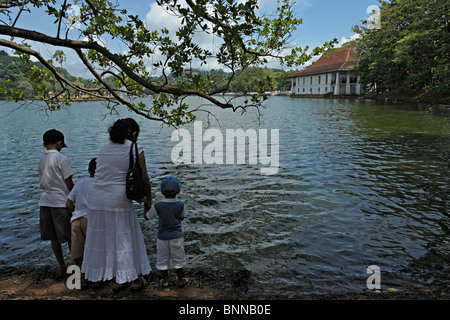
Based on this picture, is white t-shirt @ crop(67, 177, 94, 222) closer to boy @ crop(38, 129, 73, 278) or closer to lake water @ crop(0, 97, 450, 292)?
boy @ crop(38, 129, 73, 278)

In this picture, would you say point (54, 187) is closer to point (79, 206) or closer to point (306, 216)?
point (79, 206)

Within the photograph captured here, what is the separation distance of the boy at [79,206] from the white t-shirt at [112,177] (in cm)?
53

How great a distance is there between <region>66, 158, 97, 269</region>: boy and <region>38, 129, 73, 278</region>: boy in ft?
0.54

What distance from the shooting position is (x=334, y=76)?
81.9 meters

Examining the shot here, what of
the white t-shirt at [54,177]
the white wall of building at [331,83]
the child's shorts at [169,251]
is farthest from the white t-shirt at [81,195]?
the white wall of building at [331,83]

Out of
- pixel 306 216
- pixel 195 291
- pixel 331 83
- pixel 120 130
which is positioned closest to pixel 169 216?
pixel 195 291

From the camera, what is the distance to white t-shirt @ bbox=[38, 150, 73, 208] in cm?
441

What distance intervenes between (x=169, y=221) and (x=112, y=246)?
2.59 feet

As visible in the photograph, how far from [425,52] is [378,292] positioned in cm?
4091

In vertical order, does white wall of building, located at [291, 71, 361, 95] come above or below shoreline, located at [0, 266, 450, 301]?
above

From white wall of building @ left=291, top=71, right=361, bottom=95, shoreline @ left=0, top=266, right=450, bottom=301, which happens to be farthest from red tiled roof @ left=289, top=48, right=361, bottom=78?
shoreline @ left=0, top=266, right=450, bottom=301

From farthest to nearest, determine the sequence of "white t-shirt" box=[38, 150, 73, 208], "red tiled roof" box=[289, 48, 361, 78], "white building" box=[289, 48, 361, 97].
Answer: "red tiled roof" box=[289, 48, 361, 78] → "white building" box=[289, 48, 361, 97] → "white t-shirt" box=[38, 150, 73, 208]
